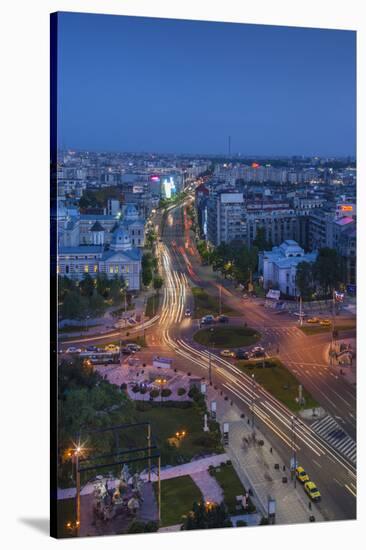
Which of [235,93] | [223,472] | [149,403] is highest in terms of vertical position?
[235,93]

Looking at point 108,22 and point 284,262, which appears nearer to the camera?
point 108,22

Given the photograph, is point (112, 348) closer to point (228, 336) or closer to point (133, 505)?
point (228, 336)

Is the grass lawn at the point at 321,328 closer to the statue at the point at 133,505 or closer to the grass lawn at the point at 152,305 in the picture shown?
the grass lawn at the point at 152,305

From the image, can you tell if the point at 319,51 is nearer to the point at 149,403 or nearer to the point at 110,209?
the point at 110,209

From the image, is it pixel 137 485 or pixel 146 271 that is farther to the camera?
pixel 146 271

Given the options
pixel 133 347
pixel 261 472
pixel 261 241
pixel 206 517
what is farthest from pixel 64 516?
pixel 261 241

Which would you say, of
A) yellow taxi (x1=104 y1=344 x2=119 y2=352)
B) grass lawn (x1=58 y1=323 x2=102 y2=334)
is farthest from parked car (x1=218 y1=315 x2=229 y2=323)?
grass lawn (x1=58 y1=323 x2=102 y2=334)

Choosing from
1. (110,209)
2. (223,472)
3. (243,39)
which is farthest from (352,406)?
(243,39)
